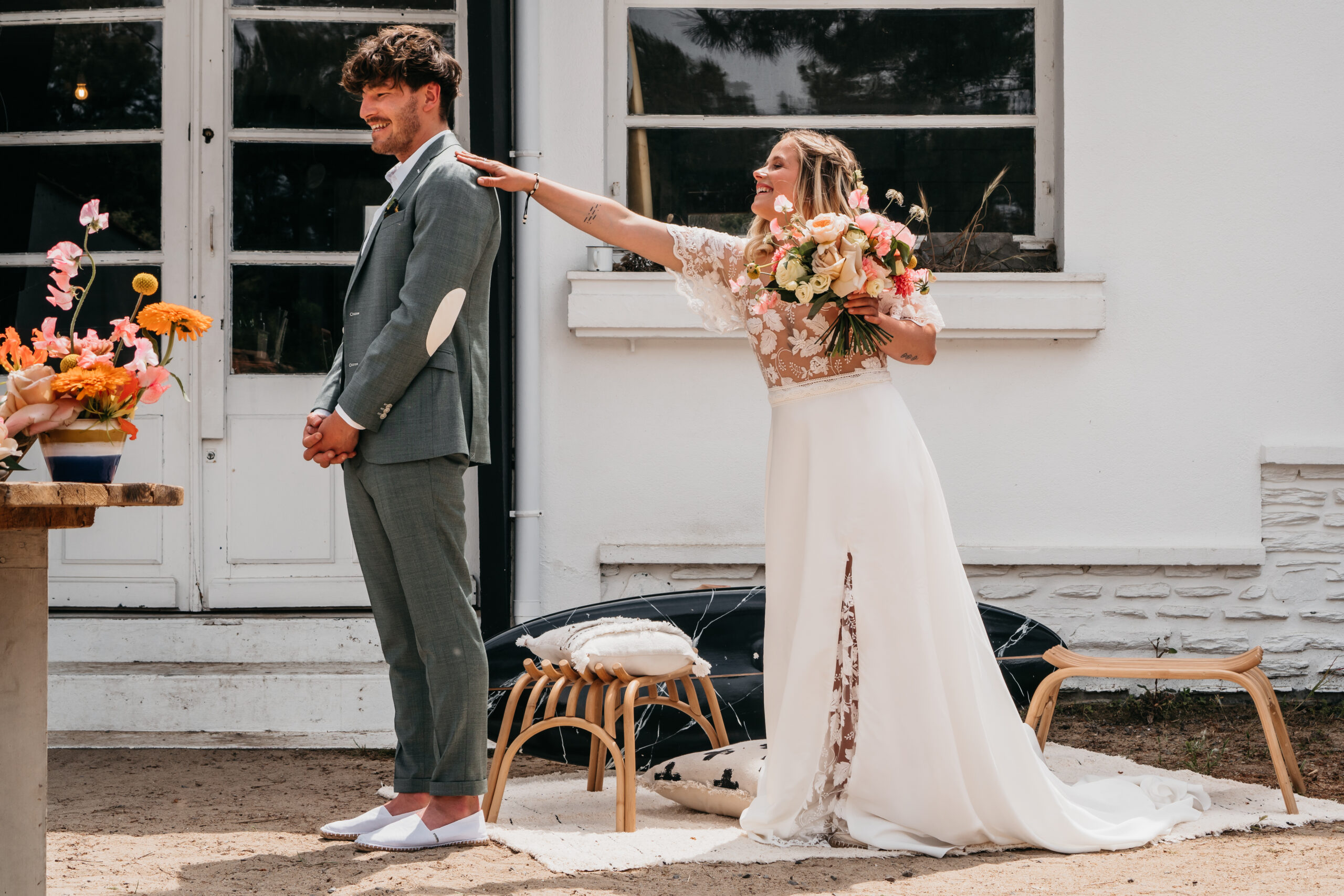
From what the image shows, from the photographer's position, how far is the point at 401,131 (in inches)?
120

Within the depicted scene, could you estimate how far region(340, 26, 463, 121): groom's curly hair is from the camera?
2955 millimetres

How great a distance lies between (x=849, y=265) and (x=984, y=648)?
1.03 m

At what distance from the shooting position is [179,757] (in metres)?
4.14

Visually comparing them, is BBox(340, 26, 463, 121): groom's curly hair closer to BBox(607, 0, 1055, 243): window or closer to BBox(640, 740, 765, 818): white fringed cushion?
BBox(640, 740, 765, 818): white fringed cushion

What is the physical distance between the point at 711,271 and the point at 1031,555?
218 centimetres

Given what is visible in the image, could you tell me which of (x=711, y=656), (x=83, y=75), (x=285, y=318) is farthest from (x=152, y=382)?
(x=83, y=75)

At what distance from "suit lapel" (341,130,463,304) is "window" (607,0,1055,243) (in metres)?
2.05

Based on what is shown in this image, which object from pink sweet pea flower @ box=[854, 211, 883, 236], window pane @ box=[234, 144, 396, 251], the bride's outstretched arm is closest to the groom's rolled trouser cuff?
the bride's outstretched arm

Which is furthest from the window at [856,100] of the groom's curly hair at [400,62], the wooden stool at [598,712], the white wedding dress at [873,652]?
the wooden stool at [598,712]

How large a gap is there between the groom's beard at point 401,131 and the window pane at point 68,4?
2593mm

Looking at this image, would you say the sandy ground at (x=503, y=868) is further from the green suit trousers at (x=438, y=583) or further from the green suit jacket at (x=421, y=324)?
the green suit jacket at (x=421, y=324)

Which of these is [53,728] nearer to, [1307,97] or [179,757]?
[179,757]

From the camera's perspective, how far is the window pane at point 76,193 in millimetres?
5020

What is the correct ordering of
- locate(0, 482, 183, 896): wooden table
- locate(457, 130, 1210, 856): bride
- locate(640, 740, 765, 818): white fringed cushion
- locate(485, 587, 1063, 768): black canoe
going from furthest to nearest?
locate(485, 587, 1063, 768): black canoe < locate(640, 740, 765, 818): white fringed cushion < locate(457, 130, 1210, 856): bride < locate(0, 482, 183, 896): wooden table
